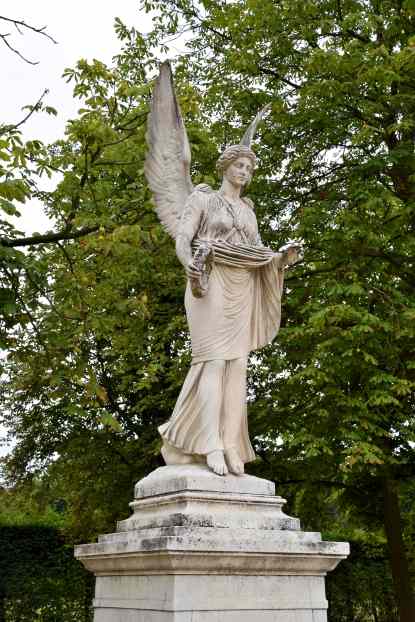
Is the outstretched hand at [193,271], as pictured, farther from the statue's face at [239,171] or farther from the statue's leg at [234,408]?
the statue's face at [239,171]

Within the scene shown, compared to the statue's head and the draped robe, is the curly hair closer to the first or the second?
the statue's head

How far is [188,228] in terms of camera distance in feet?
19.7

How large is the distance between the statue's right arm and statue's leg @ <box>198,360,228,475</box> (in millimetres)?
777

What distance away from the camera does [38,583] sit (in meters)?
14.8

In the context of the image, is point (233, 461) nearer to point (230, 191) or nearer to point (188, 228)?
point (188, 228)

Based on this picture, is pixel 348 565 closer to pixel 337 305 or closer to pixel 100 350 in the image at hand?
pixel 100 350

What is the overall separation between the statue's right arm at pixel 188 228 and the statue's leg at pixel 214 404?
777 mm

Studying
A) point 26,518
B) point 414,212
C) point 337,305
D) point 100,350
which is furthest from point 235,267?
point 26,518

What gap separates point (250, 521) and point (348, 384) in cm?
598

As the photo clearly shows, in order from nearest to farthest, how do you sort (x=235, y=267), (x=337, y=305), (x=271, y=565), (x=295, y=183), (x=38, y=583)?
(x=271, y=565)
(x=235, y=267)
(x=337, y=305)
(x=295, y=183)
(x=38, y=583)

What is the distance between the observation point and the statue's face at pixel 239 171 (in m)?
6.29

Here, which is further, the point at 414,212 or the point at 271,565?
the point at 414,212

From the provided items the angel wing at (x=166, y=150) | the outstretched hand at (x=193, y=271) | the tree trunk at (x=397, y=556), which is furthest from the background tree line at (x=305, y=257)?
the outstretched hand at (x=193, y=271)

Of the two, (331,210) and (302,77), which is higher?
(302,77)
